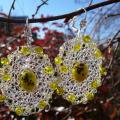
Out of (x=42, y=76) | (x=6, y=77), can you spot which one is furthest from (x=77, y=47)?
(x=6, y=77)

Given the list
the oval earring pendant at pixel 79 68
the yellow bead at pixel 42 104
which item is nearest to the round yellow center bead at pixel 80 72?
the oval earring pendant at pixel 79 68

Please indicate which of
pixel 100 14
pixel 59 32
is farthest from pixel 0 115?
pixel 59 32

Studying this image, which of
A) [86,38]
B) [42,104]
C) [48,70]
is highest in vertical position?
[86,38]

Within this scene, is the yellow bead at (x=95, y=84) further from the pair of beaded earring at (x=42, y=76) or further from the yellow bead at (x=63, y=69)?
the yellow bead at (x=63, y=69)

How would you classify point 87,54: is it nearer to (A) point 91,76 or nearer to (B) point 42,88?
(A) point 91,76

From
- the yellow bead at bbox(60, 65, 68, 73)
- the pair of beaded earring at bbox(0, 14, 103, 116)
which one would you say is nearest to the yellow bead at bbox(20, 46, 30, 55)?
the pair of beaded earring at bbox(0, 14, 103, 116)

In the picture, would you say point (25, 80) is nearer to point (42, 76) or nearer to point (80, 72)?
point (42, 76)
